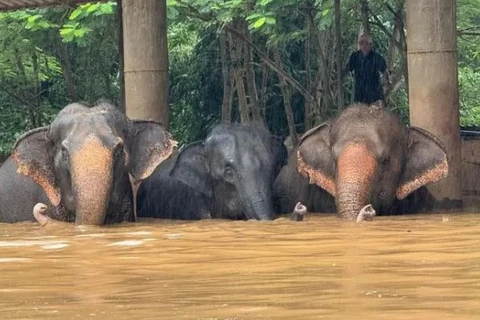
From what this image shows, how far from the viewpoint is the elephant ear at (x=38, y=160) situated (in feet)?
38.2

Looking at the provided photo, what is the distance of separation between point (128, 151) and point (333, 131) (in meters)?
1.95

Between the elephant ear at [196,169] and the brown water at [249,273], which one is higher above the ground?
the elephant ear at [196,169]

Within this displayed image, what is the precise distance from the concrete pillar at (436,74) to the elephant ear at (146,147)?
2.41m

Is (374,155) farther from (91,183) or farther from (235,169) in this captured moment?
(91,183)

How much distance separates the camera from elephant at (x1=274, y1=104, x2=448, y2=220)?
→ 11.1 m

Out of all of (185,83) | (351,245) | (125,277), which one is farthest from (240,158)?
Result: (185,83)

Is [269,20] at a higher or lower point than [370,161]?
higher

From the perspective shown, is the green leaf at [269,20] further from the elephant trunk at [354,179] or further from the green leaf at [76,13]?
the elephant trunk at [354,179]

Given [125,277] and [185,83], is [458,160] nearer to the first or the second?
[125,277]

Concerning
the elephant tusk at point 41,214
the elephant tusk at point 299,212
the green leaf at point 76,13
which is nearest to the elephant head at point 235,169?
the elephant tusk at point 299,212

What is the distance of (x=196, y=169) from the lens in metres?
12.8

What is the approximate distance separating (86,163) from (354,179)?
2274 millimetres

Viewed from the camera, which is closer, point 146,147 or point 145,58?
point 146,147

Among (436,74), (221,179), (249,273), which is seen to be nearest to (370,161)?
(436,74)
